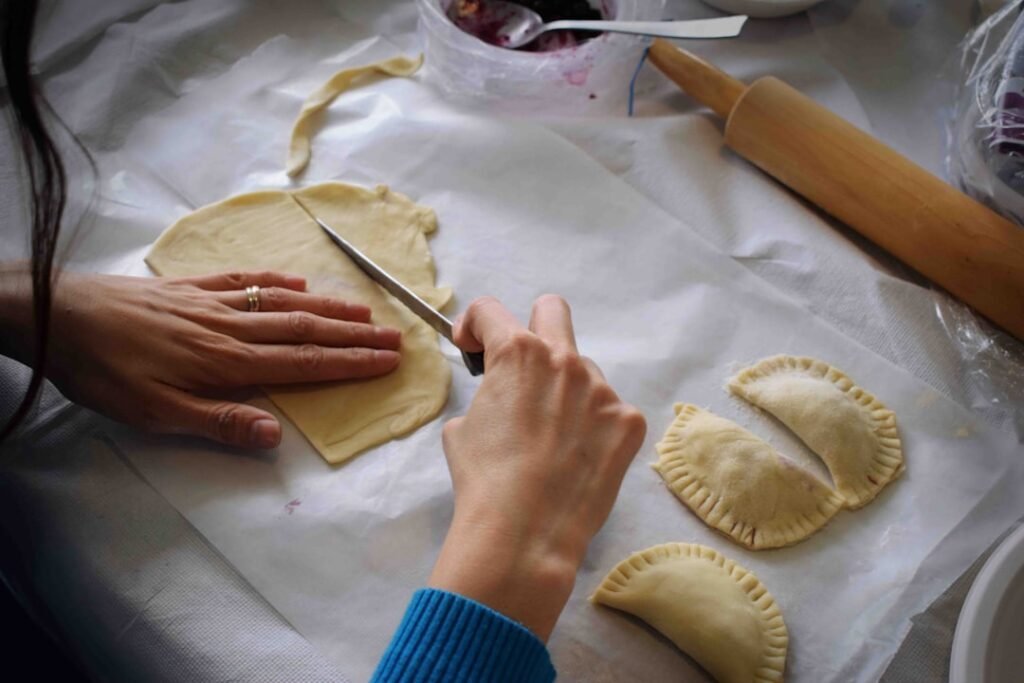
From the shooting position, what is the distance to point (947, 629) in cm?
110

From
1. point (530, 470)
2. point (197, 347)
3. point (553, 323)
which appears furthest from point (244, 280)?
point (530, 470)

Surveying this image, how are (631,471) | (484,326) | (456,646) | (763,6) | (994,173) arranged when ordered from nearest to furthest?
1. (456,646)
2. (484,326)
3. (631,471)
4. (994,173)
5. (763,6)

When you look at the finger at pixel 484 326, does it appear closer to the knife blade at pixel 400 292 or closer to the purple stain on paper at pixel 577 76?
the knife blade at pixel 400 292

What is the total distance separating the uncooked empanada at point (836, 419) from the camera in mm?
1225

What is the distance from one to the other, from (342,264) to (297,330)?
0.72 feet

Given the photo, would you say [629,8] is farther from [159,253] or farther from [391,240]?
[159,253]

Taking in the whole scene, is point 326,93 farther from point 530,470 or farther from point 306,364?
point 530,470

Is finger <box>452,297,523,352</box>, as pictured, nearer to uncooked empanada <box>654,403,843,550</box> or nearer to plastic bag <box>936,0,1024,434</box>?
uncooked empanada <box>654,403,843,550</box>

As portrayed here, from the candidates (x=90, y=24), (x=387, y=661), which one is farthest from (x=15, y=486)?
(x=90, y=24)

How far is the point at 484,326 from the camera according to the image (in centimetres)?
113

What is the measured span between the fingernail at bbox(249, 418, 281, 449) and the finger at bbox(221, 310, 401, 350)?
137mm

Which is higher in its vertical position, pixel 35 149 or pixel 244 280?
pixel 35 149

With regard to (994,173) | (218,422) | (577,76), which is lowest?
(218,422)

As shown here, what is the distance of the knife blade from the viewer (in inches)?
48.1
